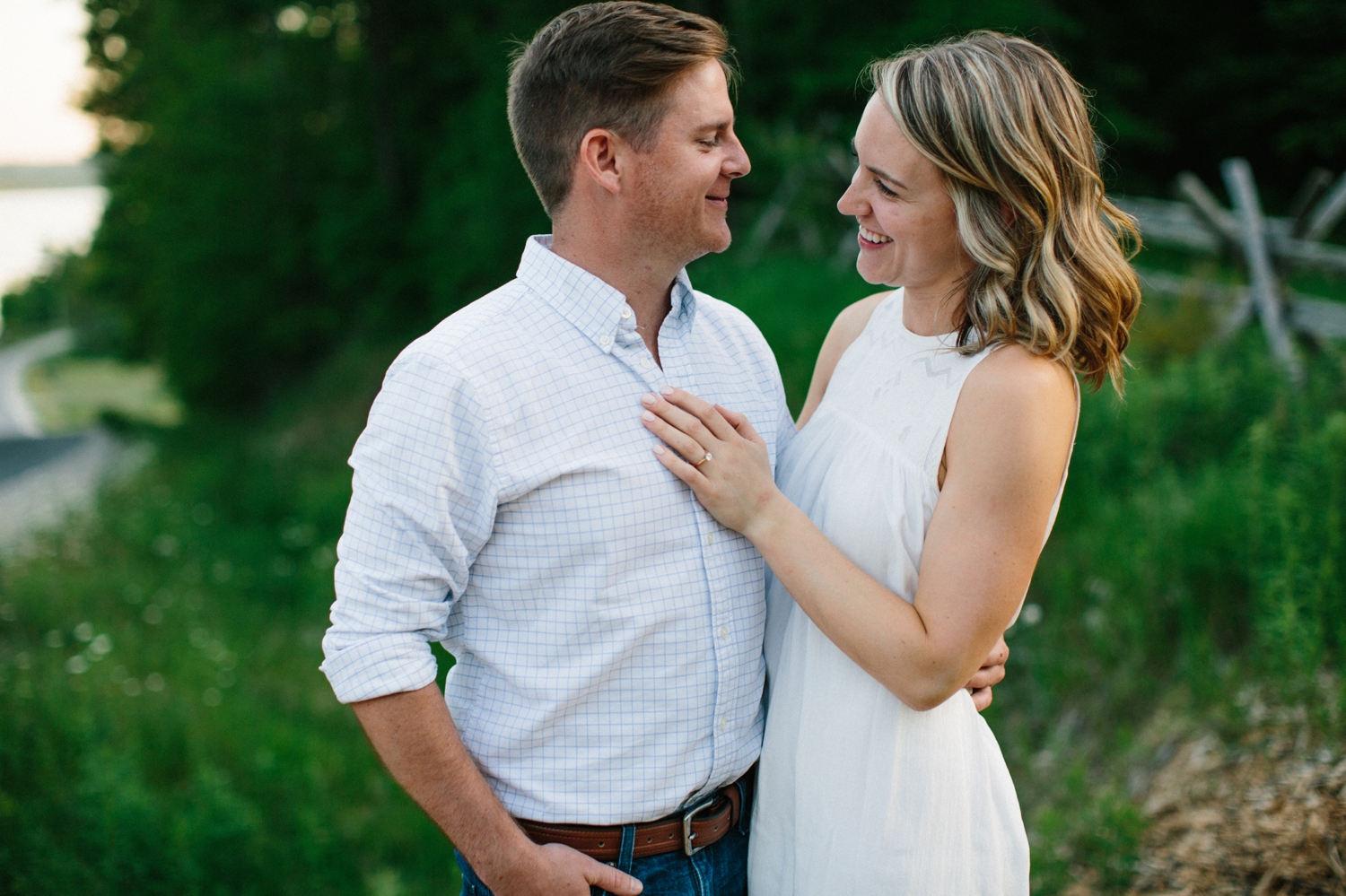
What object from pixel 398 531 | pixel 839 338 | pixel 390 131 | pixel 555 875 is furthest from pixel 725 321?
pixel 390 131

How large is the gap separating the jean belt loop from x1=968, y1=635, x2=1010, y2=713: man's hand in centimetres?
81

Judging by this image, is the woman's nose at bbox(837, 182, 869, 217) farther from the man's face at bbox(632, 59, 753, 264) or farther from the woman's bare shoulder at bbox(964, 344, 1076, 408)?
the woman's bare shoulder at bbox(964, 344, 1076, 408)

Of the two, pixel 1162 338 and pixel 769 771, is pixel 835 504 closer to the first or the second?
pixel 769 771

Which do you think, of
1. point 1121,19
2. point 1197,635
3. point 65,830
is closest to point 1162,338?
point 1197,635

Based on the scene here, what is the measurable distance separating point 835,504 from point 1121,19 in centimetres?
2166

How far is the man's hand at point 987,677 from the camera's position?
2.19 metres

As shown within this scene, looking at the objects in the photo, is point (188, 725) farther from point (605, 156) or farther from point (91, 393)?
point (91, 393)

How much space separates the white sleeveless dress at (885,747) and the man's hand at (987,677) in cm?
5

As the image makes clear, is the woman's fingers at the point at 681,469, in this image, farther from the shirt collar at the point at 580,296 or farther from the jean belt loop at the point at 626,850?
the jean belt loop at the point at 626,850

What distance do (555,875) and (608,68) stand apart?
1649 millimetres

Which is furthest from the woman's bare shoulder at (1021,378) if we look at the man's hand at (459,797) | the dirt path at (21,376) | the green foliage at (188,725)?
the dirt path at (21,376)

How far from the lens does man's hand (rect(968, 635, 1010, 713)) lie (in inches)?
86.1

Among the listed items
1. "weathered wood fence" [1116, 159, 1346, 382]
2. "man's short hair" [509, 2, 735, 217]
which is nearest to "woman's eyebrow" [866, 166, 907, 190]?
"man's short hair" [509, 2, 735, 217]

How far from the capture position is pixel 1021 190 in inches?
76.2
